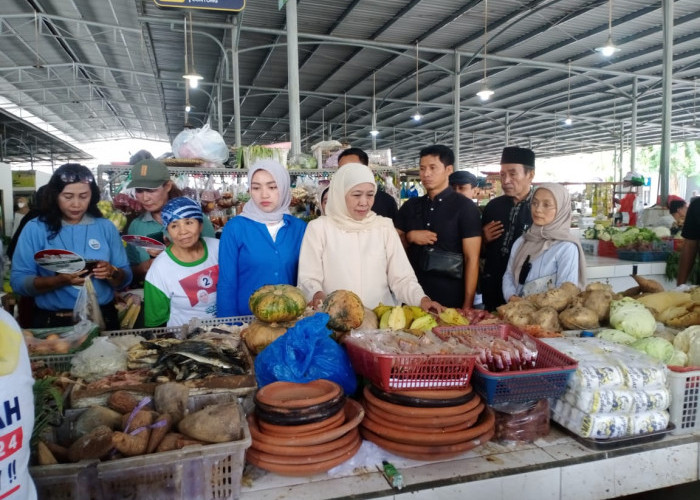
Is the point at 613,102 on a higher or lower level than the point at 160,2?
higher

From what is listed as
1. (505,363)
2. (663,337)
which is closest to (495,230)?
(663,337)

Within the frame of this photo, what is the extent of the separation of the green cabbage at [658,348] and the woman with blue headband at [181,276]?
2193 mm

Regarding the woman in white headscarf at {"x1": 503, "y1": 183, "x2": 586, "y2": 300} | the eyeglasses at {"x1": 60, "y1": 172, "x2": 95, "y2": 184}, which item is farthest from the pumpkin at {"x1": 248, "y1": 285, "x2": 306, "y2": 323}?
the eyeglasses at {"x1": 60, "y1": 172, "x2": 95, "y2": 184}

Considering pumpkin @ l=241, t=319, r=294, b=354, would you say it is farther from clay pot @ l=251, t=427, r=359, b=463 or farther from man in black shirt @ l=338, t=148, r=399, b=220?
man in black shirt @ l=338, t=148, r=399, b=220

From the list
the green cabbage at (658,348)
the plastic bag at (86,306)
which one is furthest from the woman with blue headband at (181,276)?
the green cabbage at (658,348)

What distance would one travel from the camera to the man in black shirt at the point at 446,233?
3.44m

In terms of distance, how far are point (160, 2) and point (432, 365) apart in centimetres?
483

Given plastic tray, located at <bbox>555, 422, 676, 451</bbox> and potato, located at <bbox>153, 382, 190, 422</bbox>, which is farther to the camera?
plastic tray, located at <bbox>555, 422, 676, 451</bbox>

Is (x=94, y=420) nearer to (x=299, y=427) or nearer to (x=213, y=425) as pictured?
(x=213, y=425)

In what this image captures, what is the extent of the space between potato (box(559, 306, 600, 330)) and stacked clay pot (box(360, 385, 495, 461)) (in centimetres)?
99

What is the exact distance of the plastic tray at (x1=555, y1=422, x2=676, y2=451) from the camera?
1728mm

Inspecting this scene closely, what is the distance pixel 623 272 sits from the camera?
631 cm

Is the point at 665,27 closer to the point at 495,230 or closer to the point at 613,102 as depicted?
the point at 495,230

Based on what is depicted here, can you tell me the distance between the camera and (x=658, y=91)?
654 inches
